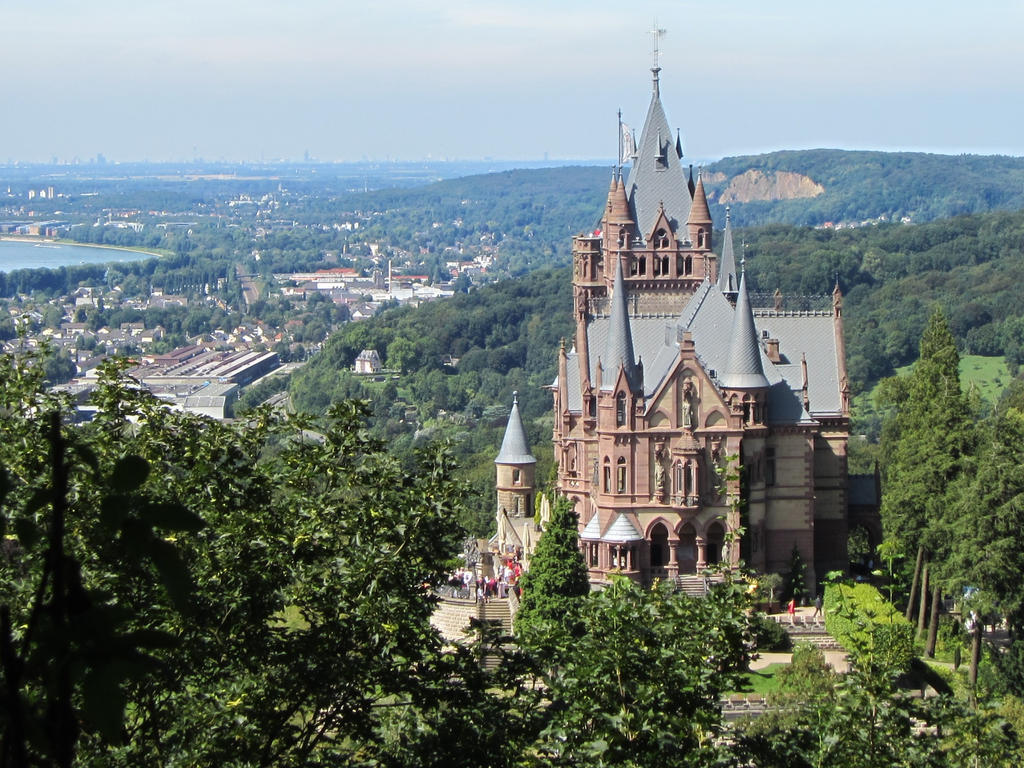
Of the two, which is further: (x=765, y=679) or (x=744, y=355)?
(x=744, y=355)

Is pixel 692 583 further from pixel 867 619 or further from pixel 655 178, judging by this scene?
pixel 655 178

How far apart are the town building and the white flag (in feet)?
41.6

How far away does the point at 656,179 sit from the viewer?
77500 mm

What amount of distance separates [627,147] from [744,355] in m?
21.2

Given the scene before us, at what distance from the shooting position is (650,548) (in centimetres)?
6384

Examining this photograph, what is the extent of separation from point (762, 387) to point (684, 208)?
15579 mm

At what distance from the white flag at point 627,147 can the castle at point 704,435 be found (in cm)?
1184

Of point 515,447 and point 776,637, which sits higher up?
point 515,447

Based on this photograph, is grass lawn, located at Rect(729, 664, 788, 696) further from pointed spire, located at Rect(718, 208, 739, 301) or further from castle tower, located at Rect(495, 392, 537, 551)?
castle tower, located at Rect(495, 392, 537, 551)

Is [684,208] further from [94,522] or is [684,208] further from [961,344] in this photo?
[961,344]

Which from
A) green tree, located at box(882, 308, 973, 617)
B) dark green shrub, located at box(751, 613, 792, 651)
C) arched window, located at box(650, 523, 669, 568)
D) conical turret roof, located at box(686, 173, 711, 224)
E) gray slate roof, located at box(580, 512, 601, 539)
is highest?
conical turret roof, located at box(686, 173, 711, 224)

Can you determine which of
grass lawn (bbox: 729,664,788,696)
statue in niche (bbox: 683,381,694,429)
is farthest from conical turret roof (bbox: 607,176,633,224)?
grass lawn (bbox: 729,664,788,696)

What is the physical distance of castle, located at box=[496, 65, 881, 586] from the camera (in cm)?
6278

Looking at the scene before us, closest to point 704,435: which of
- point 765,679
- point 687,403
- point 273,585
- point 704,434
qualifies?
point 704,434
